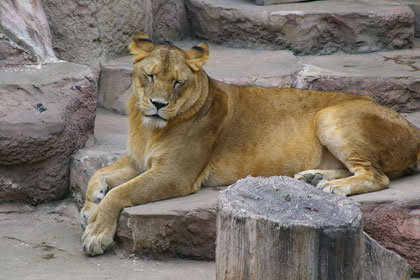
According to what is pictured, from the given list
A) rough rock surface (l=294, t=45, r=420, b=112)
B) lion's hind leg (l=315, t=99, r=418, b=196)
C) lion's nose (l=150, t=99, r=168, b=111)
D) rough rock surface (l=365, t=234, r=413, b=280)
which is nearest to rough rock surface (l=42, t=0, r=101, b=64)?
rough rock surface (l=294, t=45, r=420, b=112)

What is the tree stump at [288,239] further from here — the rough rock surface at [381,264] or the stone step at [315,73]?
the stone step at [315,73]

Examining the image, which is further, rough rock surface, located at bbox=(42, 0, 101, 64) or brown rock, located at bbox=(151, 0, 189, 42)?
brown rock, located at bbox=(151, 0, 189, 42)

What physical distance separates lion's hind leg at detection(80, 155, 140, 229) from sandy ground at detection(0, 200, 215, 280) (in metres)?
0.30

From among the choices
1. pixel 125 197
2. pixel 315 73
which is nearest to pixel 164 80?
pixel 125 197

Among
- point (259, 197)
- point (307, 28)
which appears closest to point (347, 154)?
point (259, 197)

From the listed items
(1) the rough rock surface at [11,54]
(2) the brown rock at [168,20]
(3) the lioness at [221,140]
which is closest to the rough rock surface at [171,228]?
(3) the lioness at [221,140]

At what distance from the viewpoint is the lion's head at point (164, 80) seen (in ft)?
19.3

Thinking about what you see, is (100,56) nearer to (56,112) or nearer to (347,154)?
(56,112)

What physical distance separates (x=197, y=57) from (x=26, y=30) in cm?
249

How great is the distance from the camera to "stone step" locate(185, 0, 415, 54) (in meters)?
9.21

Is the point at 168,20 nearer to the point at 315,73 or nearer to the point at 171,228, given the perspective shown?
the point at 315,73

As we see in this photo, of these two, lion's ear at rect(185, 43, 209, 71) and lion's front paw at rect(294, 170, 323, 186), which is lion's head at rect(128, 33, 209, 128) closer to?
lion's ear at rect(185, 43, 209, 71)

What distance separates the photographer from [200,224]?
583 centimetres

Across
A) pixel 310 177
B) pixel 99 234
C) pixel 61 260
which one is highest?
pixel 310 177
